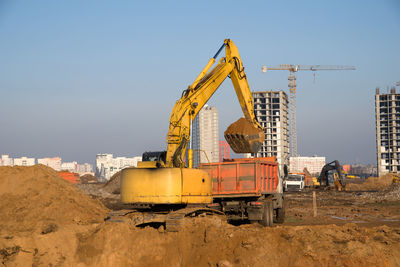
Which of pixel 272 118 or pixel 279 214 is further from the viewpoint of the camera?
pixel 272 118

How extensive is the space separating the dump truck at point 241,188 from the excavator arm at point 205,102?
197cm

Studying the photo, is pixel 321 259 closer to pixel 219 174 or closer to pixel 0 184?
pixel 219 174

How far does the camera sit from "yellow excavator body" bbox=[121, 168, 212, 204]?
14859 millimetres

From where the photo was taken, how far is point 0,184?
84.6ft

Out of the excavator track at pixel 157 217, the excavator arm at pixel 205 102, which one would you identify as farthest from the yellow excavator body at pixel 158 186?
the excavator arm at pixel 205 102

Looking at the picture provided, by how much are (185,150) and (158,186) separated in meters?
2.31

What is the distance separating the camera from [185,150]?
16.8 meters

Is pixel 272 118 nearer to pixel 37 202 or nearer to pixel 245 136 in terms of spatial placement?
pixel 37 202

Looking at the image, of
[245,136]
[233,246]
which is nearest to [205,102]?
[245,136]

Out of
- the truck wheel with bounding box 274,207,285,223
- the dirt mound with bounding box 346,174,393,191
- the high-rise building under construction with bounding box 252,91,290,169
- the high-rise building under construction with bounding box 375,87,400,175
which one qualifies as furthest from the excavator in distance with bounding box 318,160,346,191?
the high-rise building under construction with bounding box 375,87,400,175

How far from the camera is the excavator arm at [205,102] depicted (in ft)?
55.1

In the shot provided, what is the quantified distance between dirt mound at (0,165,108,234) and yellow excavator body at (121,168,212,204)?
8.50m

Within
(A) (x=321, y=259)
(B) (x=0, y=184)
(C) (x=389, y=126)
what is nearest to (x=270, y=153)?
(C) (x=389, y=126)

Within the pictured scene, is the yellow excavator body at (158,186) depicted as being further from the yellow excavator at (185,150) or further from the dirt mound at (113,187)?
the dirt mound at (113,187)
